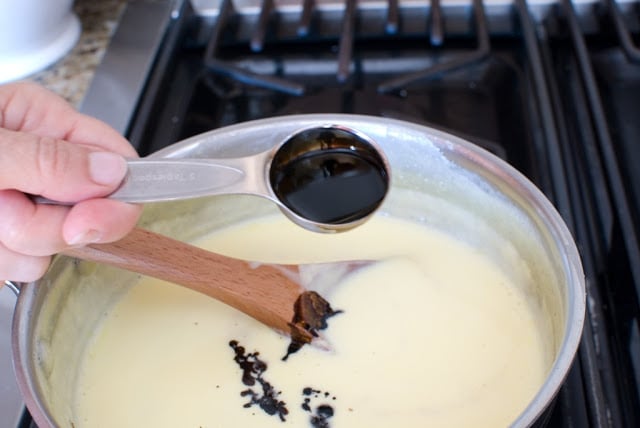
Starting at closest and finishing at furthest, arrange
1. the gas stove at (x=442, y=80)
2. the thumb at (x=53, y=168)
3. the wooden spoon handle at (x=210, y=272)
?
the thumb at (x=53, y=168) → the wooden spoon handle at (x=210, y=272) → the gas stove at (x=442, y=80)

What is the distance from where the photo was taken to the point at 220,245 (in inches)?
37.4

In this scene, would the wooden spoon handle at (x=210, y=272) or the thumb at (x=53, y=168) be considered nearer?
the thumb at (x=53, y=168)

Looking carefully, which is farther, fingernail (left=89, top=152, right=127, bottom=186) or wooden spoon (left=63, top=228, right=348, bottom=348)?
wooden spoon (left=63, top=228, right=348, bottom=348)

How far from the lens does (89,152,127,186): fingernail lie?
61 cm

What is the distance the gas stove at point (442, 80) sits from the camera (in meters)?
0.85

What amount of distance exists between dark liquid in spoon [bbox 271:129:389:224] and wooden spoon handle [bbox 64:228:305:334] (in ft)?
0.31

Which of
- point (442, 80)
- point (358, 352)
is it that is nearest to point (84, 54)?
point (442, 80)

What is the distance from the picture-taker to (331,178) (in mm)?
780

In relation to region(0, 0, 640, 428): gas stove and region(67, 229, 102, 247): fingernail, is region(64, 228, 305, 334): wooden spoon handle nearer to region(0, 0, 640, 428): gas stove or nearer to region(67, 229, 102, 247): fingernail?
region(67, 229, 102, 247): fingernail

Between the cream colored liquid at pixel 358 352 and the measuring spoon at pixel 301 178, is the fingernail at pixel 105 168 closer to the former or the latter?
the measuring spoon at pixel 301 178

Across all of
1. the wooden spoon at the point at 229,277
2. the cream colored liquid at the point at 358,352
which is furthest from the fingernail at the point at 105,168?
the cream colored liquid at the point at 358,352

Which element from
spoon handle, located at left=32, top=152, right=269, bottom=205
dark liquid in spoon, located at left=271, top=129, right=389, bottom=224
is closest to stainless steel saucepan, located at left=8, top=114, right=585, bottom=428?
dark liquid in spoon, located at left=271, top=129, right=389, bottom=224

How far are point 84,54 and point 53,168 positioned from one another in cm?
61

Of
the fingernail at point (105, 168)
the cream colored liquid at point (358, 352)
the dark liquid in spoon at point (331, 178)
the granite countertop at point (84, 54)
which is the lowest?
the cream colored liquid at point (358, 352)
